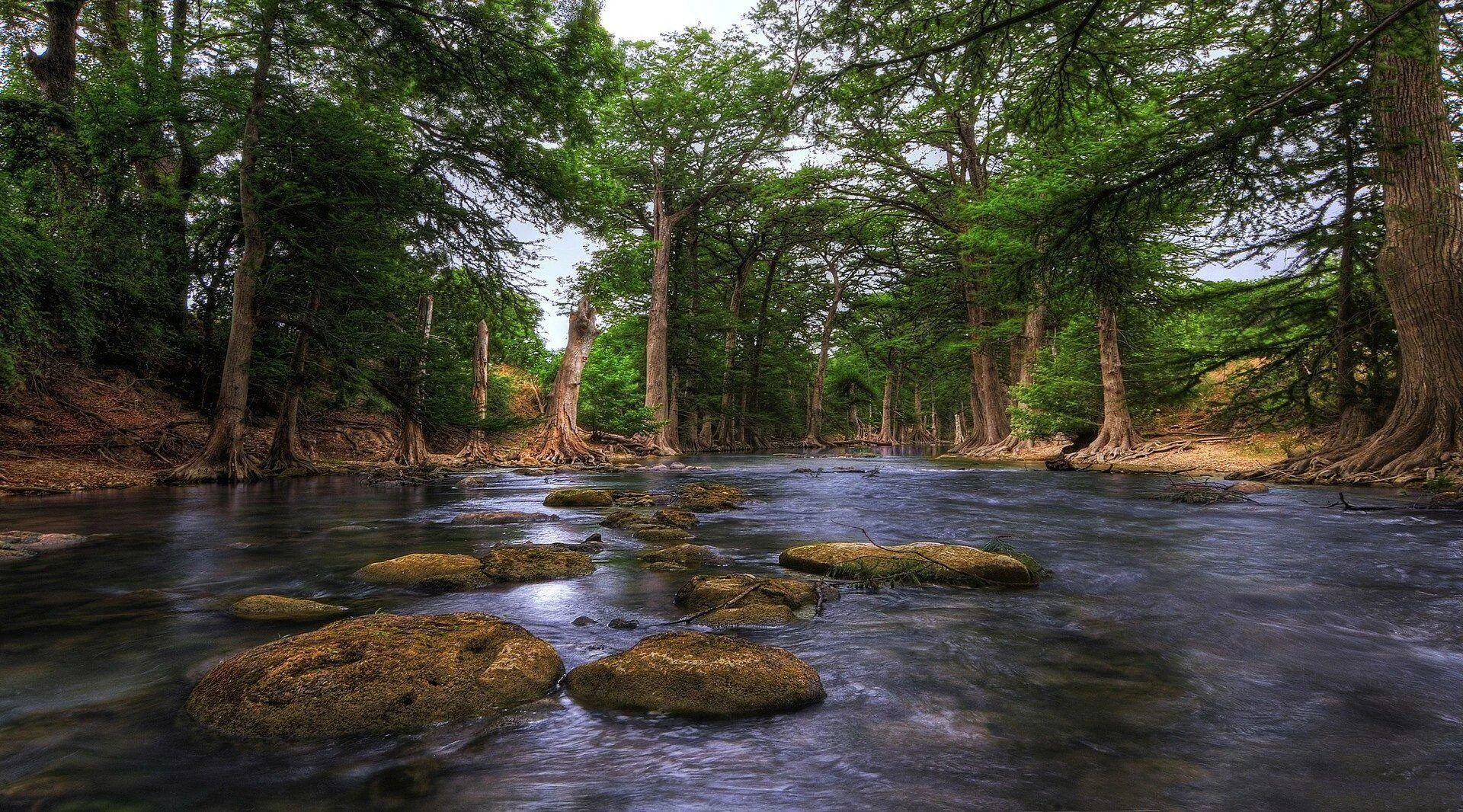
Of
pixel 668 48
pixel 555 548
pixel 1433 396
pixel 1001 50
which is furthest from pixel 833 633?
pixel 668 48

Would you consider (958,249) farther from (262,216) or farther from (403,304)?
(262,216)

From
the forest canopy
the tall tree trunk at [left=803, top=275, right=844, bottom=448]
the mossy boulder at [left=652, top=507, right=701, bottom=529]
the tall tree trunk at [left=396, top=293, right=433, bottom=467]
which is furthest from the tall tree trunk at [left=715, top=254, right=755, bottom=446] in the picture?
the mossy boulder at [left=652, top=507, right=701, bottom=529]

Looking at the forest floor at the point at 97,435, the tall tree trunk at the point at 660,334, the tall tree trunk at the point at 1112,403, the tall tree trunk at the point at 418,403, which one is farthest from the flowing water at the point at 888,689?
the tall tree trunk at the point at 660,334

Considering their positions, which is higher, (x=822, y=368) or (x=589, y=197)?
(x=589, y=197)

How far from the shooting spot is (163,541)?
6078 millimetres

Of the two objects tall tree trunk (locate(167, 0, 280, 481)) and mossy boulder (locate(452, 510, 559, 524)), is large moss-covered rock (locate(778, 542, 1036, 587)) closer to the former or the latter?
mossy boulder (locate(452, 510, 559, 524))

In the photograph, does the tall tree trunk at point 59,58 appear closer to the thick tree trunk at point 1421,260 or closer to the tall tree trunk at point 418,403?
the tall tree trunk at point 418,403

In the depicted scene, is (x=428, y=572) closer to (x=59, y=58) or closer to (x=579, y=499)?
(x=579, y=499)

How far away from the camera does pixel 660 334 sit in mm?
25250

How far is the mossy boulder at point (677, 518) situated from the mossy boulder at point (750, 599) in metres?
2.91

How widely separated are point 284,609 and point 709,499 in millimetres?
6064

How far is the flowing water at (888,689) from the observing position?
6.70 ft

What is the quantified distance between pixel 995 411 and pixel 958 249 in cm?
564

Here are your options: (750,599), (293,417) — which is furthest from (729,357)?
(750,599)
